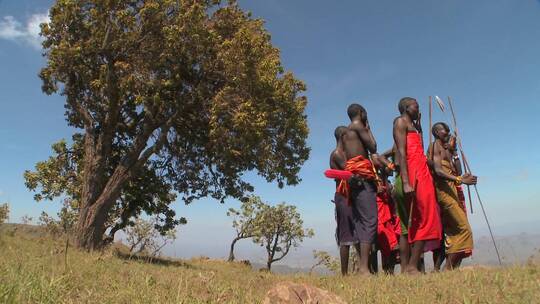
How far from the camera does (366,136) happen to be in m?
6.73

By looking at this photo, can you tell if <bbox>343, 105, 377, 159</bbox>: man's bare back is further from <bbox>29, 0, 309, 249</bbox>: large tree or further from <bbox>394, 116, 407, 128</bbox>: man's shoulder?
<bbox>29, 0, 309, 249</bbox>: large tree

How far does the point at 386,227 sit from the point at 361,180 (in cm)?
105

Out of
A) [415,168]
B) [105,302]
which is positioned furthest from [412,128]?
[105,302]

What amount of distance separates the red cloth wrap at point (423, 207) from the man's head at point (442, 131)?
1.45 meters

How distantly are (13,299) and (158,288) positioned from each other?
4.15 feet

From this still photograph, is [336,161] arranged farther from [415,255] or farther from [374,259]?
[415,255]

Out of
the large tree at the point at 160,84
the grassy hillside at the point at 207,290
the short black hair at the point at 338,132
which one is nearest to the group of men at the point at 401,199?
the short black hair at the point at 338,132

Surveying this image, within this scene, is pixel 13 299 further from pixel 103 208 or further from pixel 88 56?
pixel 88 56

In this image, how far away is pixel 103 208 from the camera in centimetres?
1291

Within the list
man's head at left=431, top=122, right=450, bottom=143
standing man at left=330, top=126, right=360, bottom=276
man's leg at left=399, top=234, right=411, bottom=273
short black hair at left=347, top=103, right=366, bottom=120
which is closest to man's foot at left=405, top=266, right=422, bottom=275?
man's leg at left=399, top=234, right=411, bottom=273

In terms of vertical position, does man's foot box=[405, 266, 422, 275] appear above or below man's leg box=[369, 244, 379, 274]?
below

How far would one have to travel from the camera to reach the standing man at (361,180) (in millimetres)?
6305

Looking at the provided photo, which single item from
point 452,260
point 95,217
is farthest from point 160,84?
point 452,260

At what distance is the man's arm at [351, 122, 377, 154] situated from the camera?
6711mm
